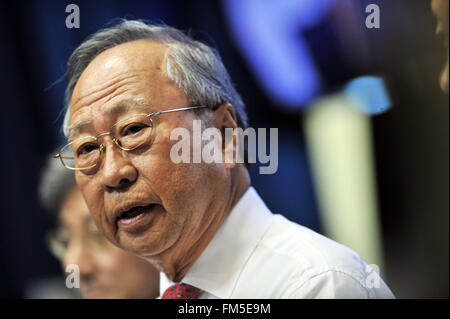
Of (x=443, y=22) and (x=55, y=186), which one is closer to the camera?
(x=443, y=22)

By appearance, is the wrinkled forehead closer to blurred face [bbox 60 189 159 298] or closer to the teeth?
the teeth

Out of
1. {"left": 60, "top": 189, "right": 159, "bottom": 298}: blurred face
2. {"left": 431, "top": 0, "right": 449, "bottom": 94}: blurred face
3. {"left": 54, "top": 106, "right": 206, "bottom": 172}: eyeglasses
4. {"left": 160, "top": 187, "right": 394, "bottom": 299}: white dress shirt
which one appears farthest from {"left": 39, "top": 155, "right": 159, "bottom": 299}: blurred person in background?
{"left": 431, "top": 0, "right": 449, "bottom": 94}: blurred face

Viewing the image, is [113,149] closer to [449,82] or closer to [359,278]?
[359,278]

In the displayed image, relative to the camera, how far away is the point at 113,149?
139 cm

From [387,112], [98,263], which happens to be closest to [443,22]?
[387,112]

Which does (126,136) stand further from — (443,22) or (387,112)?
(443,22)

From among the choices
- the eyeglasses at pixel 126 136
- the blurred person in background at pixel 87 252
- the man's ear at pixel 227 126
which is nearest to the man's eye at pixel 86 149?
the eyeglasses at pixel 126 136

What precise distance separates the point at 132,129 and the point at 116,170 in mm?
124

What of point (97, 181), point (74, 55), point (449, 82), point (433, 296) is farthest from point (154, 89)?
point (433, 296)

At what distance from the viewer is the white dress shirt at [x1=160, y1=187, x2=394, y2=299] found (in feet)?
4.22

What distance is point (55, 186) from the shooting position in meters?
2.28

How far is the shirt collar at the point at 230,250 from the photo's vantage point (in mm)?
1442

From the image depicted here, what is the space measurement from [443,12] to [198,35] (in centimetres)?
83

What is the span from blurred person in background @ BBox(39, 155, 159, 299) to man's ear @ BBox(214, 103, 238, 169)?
779mm
